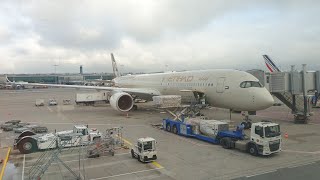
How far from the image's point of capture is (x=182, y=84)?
32.2 metres

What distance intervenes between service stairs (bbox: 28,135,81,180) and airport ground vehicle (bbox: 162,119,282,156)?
26.2 ft

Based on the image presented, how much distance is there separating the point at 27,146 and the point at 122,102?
16.1 m

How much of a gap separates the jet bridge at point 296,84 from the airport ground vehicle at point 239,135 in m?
10.6

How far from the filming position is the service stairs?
13.8 m

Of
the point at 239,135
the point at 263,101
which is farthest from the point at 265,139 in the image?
the point at 263,101

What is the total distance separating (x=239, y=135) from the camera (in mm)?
18828

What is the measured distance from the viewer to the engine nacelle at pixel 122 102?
3341 centimetres

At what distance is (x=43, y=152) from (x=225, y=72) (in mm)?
16212

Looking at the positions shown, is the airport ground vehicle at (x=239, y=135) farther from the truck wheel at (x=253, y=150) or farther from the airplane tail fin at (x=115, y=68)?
the airplane tail fin at (x=115, y=68)

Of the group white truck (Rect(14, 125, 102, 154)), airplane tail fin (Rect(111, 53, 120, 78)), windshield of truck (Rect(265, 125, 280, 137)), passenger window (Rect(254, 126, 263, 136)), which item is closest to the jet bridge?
windshield of truck (Rect(265, 125, 280, 137))

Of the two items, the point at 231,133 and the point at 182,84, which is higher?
the point at 182,84

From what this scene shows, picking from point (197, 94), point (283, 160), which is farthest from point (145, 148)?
point (197, 94)

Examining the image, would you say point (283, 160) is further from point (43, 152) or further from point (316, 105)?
point (316, 105)

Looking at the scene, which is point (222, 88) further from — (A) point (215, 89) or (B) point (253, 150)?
(B) point (253, 150)
